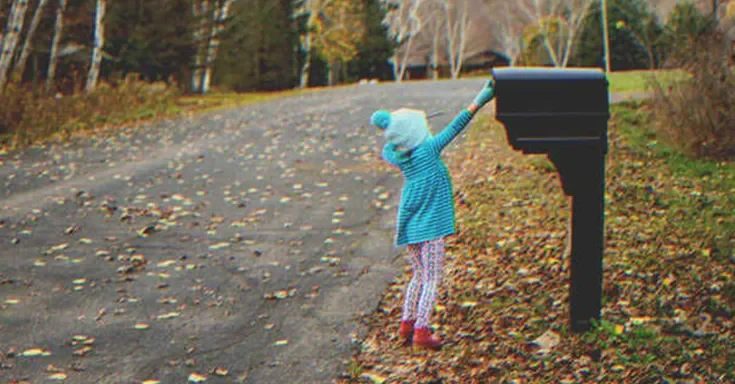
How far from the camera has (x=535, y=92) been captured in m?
5.20

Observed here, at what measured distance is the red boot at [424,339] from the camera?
5.83 m

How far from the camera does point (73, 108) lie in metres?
22.3

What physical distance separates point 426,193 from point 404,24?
69560mm

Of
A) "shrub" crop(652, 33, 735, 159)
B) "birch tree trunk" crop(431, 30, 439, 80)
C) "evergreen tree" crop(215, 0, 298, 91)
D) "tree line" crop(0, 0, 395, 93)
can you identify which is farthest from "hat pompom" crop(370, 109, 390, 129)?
"birch tree trunk" crop(431, 30, 439, 80)

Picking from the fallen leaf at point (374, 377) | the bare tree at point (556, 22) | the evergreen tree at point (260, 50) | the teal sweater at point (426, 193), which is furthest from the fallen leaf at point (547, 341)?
the bare tree at point (556, 22)

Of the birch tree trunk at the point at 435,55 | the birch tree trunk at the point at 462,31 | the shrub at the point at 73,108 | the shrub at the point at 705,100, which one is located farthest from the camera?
the birch tree trunk at the point at 435,55

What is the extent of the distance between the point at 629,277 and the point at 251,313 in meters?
3.11

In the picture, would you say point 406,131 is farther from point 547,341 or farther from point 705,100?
point 705,100

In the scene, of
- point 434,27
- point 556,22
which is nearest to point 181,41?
point 556,22

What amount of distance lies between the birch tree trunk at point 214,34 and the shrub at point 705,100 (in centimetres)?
2430

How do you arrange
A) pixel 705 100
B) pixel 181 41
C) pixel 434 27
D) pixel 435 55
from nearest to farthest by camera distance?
1. pixel 705 100
2. pixel 181 41
3. pixel 435 55
4. pixel 434 27

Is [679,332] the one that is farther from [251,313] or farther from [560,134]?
[251,313]

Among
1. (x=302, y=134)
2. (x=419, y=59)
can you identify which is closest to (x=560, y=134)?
(x=302, y=134)

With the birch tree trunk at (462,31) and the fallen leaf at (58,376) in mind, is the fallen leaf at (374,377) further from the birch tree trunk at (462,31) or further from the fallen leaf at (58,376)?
the birch tree trunk at (462,31)
